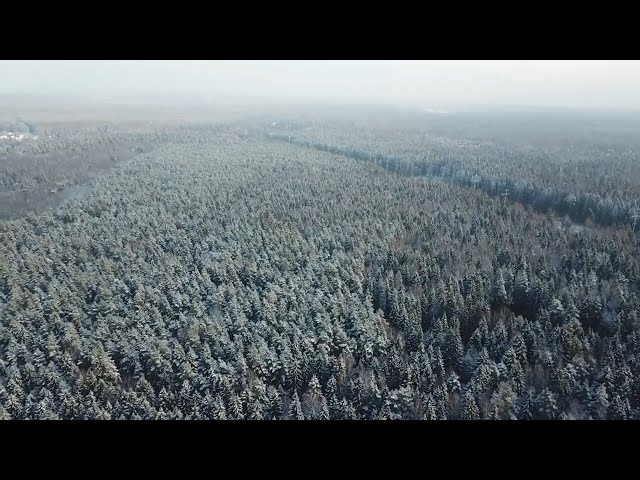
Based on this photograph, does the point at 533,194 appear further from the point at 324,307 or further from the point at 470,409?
the point at 470,409

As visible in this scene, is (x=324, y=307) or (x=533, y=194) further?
(x=533, y=194)

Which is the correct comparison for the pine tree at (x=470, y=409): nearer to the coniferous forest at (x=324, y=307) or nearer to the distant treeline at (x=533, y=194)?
the coniferous forest at (x=324, y=307)

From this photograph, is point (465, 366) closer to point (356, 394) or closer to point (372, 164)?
point (356, 394)

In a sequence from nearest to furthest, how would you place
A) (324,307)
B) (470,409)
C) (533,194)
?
(470,409), (324,307), (533,194)

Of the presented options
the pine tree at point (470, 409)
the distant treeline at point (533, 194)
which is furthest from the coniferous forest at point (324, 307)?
the distant treeline at point (533, 194)

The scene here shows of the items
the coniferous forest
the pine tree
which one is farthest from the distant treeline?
the pine tree

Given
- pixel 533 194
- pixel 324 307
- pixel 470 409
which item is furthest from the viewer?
pixel 533 194

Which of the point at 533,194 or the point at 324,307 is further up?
the point at 533,194

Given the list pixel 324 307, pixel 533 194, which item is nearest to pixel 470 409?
pixel 324 307
